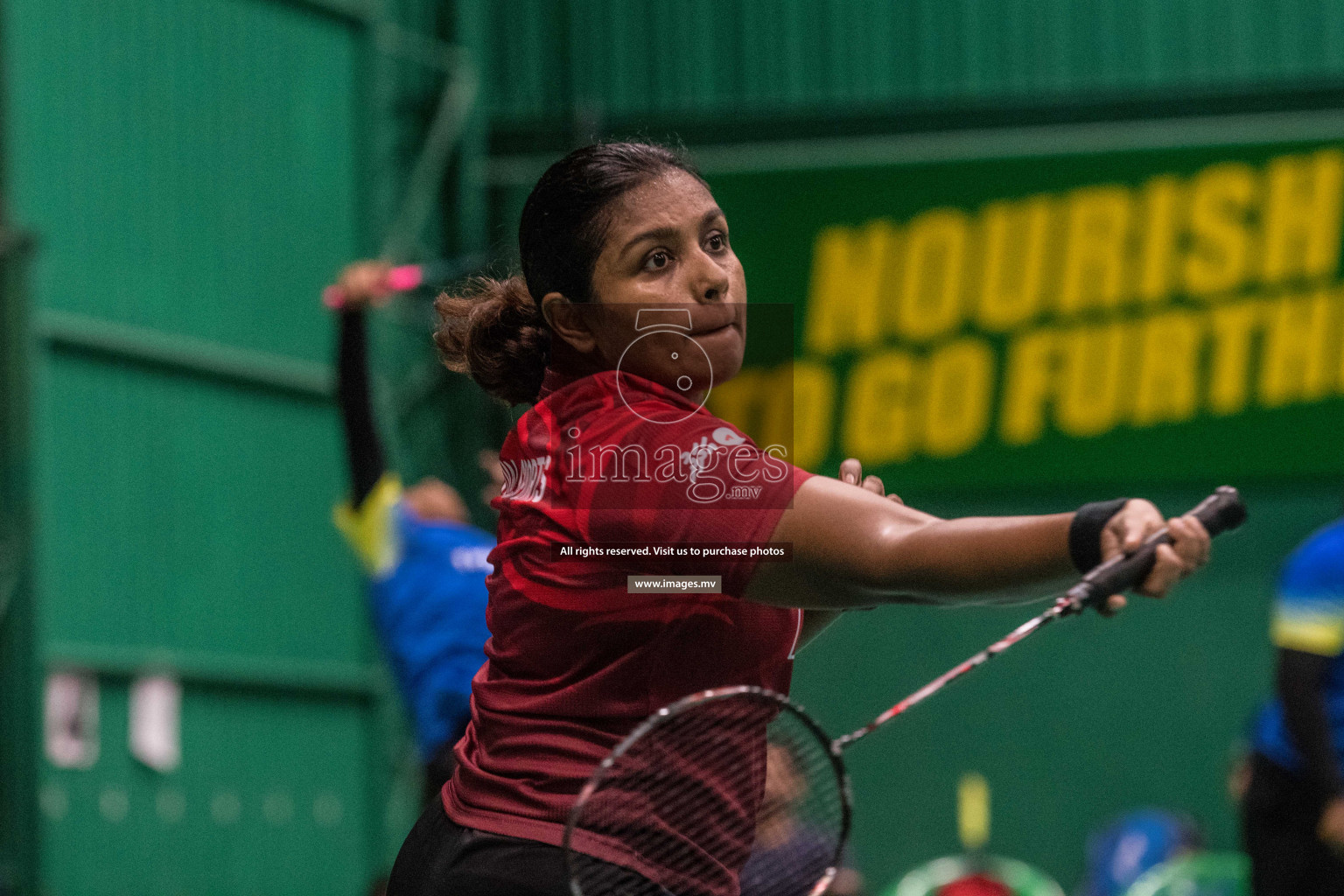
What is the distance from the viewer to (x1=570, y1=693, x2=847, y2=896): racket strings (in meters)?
1.88

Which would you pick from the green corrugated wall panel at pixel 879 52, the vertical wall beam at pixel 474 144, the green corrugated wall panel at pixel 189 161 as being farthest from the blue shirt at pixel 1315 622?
the vertical wall beam at pixel 474 144

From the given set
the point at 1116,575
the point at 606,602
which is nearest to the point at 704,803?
the point at 606,602

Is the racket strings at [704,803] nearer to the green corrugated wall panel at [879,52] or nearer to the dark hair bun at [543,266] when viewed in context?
the dark hair bun at [543,266]

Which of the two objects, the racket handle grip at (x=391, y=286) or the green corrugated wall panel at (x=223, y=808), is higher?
the racket handle grip at (x=391, y=286)

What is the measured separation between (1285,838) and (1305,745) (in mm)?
310

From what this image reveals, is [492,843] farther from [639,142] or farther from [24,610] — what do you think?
[24,610]

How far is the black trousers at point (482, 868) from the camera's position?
190cm

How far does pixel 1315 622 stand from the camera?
4496 millimetres

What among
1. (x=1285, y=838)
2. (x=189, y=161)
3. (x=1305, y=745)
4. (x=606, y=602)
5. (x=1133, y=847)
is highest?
(x=606, y=602)

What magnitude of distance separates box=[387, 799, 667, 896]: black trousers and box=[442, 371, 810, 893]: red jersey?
0.05ft

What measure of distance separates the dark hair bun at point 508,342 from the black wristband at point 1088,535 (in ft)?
2.36

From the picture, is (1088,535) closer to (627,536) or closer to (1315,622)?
(627,536)

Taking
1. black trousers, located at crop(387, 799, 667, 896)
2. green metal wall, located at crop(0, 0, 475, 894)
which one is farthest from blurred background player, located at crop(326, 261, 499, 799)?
black trousers, located at crop(387, 799, 667, 896)

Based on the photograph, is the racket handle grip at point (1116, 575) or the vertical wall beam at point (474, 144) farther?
the vertical wall beam at point (474, 144)
